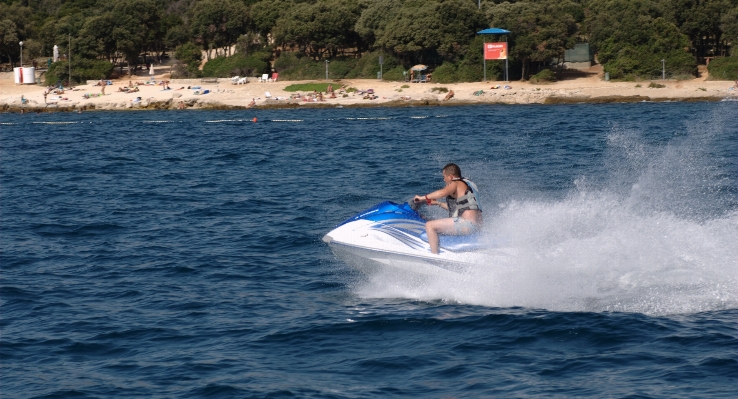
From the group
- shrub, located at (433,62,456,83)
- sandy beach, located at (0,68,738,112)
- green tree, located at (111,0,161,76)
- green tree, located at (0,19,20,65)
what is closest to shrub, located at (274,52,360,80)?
sandy beach, located at (0,68,738,112)

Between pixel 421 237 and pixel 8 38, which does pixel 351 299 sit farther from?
pixel 8 38

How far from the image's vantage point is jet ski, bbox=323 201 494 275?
1123cm

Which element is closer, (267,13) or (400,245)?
(400,245)

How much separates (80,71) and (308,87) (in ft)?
53.8

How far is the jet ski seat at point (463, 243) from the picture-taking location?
11219mm

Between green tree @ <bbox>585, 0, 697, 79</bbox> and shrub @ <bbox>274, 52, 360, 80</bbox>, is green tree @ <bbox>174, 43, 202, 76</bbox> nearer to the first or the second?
shrub @ <bbox>274, 52, 360, 80</bbox>

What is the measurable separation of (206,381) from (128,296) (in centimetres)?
358

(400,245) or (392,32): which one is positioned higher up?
(392,32)

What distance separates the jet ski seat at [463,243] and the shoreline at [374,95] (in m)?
42.9

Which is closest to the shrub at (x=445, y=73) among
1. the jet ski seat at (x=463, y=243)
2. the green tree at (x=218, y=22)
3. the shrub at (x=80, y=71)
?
the green tree at (x=218, y=22)

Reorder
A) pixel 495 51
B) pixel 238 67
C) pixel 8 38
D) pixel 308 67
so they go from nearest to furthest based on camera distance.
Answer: pixel 495 51
pixel 308 67
pixel 238 67
pixel 8 38

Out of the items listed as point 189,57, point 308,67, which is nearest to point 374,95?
point 308,67

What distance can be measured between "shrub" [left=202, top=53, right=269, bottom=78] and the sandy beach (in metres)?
2.61

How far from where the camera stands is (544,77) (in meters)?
56.8
